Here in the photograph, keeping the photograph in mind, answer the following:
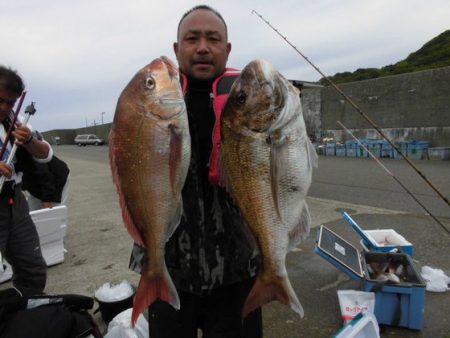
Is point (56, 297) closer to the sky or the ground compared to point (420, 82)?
closer to the ground

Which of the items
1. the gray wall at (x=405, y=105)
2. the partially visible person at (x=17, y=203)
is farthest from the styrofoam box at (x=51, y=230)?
the gray wall at (x=405, y=105)

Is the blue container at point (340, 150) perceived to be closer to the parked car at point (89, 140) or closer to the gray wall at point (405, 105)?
the gray wall at point (405, 105)

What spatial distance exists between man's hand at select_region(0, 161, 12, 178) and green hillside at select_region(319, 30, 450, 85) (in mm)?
25426

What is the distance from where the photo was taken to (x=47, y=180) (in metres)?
3.48

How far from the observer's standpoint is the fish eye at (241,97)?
4.64 ft

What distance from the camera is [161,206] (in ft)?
4.81

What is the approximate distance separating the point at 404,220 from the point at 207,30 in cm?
552

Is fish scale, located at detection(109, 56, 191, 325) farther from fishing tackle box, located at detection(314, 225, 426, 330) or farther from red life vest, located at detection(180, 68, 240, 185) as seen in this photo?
fishing tackle box, located at detection(314, 225, 426, 330)

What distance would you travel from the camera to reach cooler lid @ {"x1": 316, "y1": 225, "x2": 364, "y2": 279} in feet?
10.6

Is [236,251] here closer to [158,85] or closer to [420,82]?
[158,85]

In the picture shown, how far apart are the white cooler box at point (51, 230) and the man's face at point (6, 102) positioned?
156cm

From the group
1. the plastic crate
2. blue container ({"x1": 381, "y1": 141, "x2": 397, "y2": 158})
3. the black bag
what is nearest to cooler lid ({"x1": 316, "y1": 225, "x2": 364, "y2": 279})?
the black bag

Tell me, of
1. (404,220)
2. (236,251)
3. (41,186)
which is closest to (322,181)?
(404,220)

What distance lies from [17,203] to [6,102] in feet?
2.86
